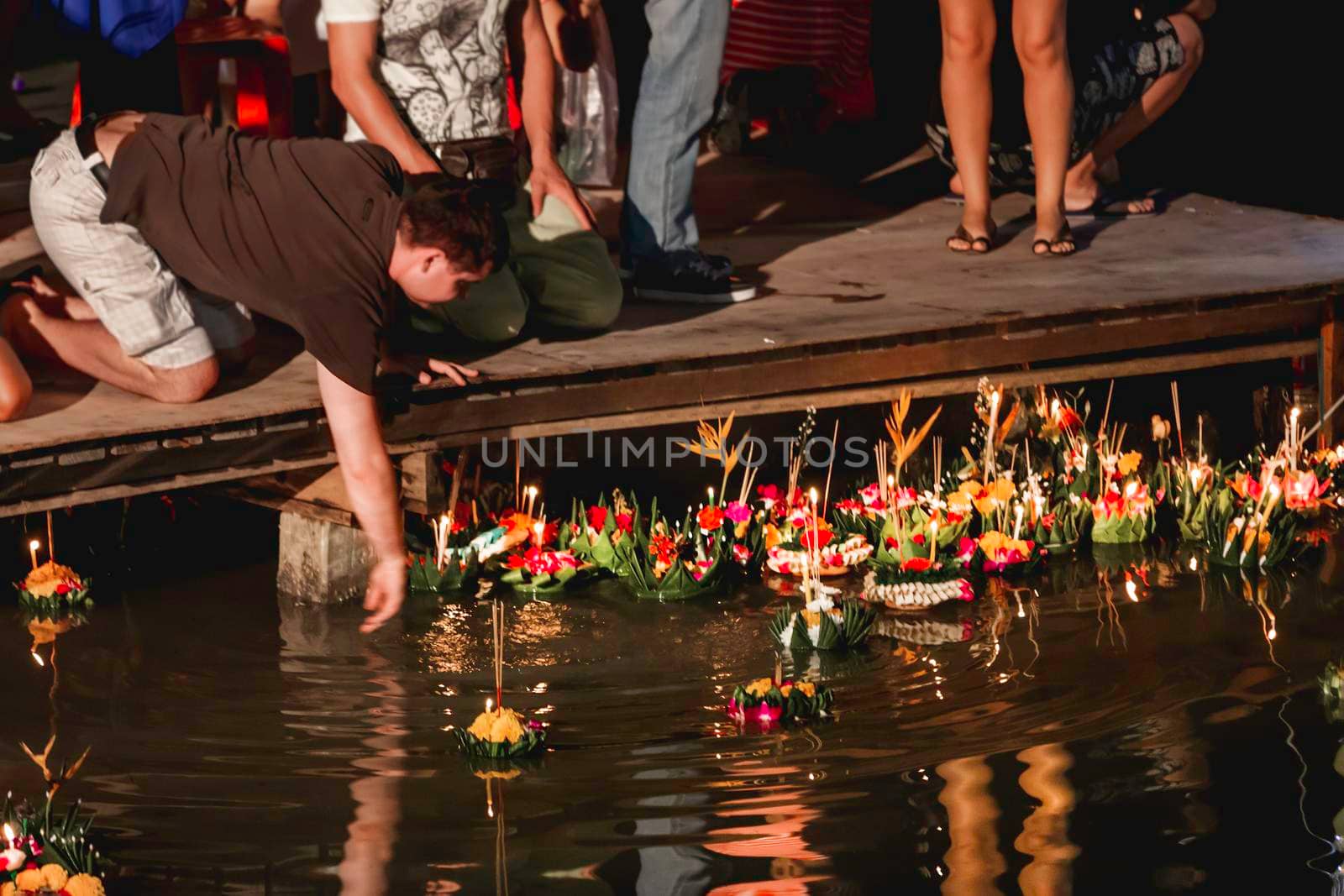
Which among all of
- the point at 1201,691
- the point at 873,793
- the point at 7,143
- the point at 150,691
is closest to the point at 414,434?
the point at 150,691

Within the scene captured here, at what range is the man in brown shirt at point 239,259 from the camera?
4.47 meters

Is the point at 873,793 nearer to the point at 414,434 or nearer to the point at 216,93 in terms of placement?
the point at 414,434

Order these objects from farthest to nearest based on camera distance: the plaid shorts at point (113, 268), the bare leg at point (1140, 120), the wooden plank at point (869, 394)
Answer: the bare leg at point (1140, 120), the wooden plank at point (869, 394), the plaid shorts at point (113, 268)

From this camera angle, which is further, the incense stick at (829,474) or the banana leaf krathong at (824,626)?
the incense stick at (829,474)

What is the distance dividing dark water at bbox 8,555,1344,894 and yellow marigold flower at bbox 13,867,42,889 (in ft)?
0.60

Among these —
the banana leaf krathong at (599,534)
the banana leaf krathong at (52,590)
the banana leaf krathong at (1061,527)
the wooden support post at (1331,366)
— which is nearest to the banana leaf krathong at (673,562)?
the banana leaf krathong at (599,534)

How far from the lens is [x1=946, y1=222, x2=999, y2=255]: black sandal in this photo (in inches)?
260

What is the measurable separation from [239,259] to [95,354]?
556 mm

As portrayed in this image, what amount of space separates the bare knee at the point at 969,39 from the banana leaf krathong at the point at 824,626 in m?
2.04

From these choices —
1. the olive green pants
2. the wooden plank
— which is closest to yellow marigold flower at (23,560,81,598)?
the wooden plank

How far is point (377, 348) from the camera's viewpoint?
453cm

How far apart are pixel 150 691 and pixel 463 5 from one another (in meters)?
2.00

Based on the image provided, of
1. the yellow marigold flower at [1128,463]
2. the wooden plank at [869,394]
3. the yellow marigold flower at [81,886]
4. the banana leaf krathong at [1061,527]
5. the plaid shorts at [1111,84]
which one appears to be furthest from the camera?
the plaid shorts at [1111,84]

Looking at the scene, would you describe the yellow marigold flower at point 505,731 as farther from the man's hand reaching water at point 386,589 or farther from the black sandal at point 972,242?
the black sandal at point 972,242
